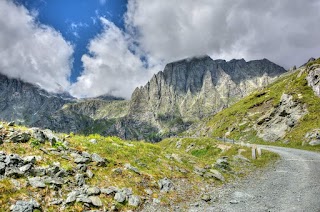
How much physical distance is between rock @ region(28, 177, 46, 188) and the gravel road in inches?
340

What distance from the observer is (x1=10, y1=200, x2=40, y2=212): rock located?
37.5ft

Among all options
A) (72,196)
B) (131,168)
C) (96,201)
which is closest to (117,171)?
(131,168)

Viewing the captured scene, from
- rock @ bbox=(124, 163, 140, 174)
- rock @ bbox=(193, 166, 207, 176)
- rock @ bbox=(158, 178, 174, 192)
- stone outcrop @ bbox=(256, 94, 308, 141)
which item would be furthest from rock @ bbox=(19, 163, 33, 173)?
stone outcrop @ bbox=(256, 94, 308, 141)

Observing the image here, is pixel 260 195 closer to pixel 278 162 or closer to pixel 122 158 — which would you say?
pixel 122 158

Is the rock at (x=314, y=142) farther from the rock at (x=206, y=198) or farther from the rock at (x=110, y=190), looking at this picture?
the rock at (x=110, y=190)

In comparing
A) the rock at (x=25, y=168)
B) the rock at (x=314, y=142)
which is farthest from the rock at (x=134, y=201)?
the rock at (x=314, y=142)

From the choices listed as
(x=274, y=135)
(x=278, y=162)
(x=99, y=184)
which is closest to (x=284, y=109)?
(x=274, y=135)

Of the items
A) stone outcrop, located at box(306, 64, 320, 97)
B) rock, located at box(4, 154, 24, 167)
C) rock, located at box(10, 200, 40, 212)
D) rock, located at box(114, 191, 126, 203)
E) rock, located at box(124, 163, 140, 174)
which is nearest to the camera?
rock, located at box(10, 200, 40, 212)

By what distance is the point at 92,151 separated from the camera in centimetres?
2055

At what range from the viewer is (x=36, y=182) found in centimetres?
1366

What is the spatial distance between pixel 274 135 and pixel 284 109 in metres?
12.1

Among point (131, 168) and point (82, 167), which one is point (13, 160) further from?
point (131, 168)

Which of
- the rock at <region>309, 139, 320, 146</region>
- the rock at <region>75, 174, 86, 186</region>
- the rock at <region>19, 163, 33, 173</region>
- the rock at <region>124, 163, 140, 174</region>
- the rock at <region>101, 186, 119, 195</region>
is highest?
the rock at <region>309, 139, 320, 146</region>

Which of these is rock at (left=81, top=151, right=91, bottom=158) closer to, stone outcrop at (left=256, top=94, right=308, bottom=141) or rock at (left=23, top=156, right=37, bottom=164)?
rock at (left=23, top=156, right=37, bottom=164)
